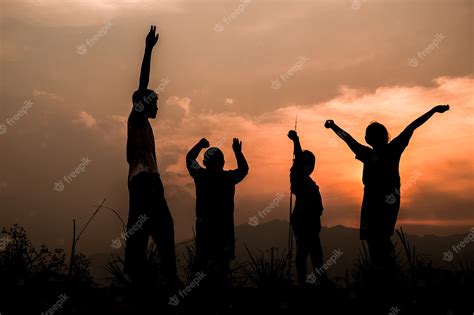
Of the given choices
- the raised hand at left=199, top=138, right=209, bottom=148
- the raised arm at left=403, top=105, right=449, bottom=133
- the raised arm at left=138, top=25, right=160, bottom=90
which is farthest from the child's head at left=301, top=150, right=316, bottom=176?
the raised arm at left=138, top=25, right=160, bottom=90

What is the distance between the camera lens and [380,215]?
6.41 m

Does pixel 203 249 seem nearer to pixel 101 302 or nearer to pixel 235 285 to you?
pixel 235 285

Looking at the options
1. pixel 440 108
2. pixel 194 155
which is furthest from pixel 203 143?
pixel 440 108

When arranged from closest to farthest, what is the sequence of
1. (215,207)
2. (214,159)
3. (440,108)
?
(440,108), (215,207), (214,159)

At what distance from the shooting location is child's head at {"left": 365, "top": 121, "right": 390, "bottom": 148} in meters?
6.52

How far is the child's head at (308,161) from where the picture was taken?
7461mm

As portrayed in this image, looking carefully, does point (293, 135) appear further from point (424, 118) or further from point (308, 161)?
point (424, 118)

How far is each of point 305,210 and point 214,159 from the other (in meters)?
1.43

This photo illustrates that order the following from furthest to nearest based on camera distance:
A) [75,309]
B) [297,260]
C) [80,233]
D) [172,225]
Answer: [297,260] < [80,233] < [172,225] < [75,309]

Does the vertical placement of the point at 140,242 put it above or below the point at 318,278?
above

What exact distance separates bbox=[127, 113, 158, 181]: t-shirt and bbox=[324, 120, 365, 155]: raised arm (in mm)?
2228

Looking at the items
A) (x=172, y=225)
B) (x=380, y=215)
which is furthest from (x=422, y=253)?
(x=172, y=225)

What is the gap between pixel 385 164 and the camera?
6438 millimetres

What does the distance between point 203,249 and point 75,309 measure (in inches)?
67.6
